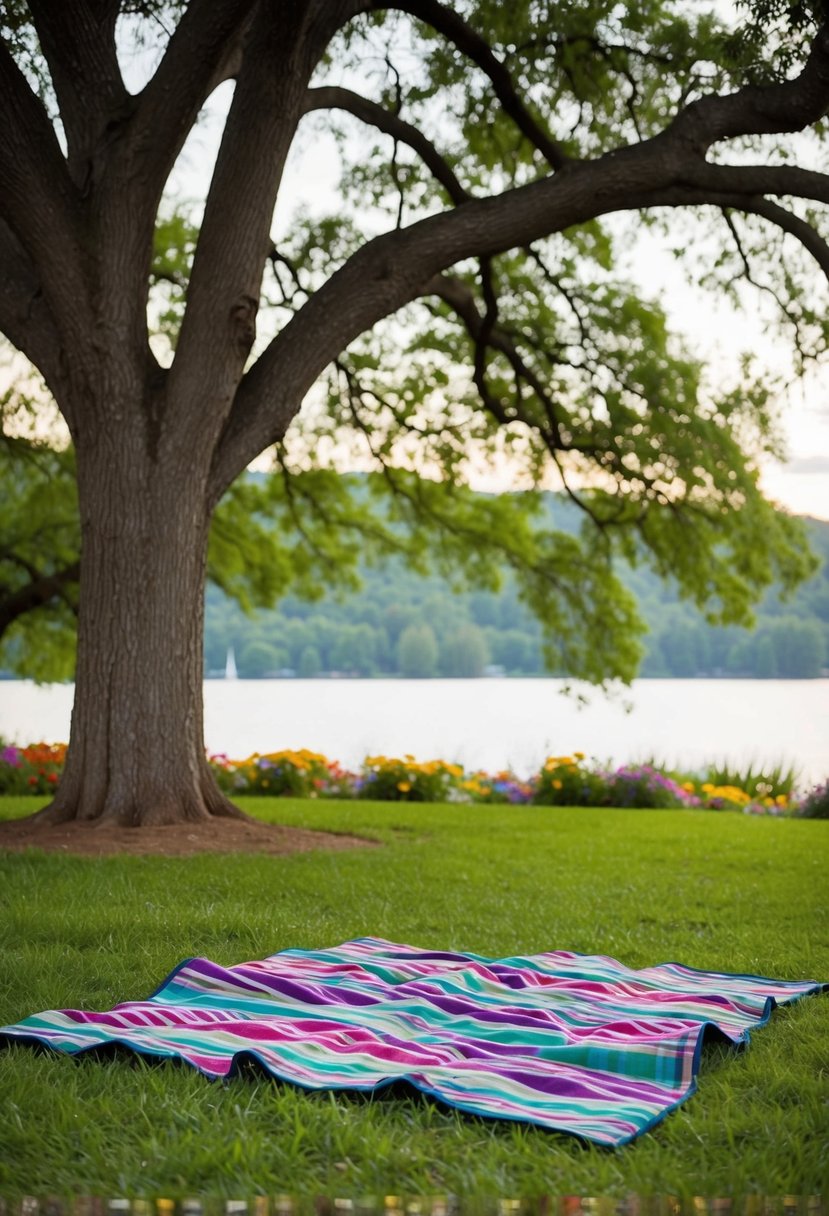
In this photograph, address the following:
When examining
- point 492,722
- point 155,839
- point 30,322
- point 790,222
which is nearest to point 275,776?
point 155,839

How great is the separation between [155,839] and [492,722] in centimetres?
2136

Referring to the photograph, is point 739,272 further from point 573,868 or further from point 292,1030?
point 292,1030

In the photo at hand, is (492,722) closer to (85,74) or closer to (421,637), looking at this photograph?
(421,637)

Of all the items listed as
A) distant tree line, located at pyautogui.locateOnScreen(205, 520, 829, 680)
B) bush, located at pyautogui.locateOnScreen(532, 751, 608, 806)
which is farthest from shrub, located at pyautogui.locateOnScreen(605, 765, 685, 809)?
distant tree line, located at pyautogui.locateOnScreen(205, 520, 829, 680)

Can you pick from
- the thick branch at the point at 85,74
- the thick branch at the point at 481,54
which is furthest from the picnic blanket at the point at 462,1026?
the thick branch at the point at 481,54

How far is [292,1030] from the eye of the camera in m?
3.55

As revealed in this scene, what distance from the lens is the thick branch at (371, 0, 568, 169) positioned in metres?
9.09

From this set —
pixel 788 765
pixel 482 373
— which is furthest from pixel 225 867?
pixel 788 765

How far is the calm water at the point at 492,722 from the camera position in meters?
19.1

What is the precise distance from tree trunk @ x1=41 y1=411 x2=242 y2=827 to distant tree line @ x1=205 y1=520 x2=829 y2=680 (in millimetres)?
26077

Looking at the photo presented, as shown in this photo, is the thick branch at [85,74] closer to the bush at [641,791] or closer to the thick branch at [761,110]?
the thick branch at [761,110]

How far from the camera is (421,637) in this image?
3772 cm

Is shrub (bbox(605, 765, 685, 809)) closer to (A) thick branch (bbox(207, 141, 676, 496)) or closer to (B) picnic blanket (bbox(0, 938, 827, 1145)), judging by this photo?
(A) thick branch (bbox(207, 141, 676, 496))

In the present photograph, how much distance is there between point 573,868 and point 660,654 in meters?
29.2
